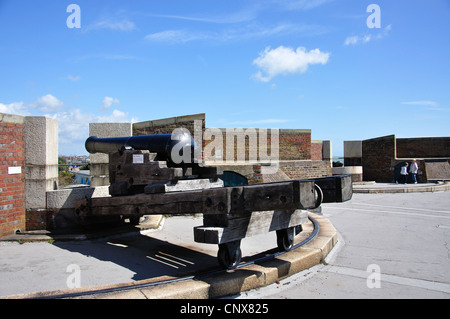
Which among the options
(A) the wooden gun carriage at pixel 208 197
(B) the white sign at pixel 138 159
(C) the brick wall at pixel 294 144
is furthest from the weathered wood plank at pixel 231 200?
(C) the brick wall at pixel 294 144

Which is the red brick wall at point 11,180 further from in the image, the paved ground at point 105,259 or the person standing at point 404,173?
the person standing at point 404,173

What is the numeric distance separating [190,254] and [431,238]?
3.60 metres

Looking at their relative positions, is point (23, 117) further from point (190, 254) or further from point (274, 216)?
point (274, 216)

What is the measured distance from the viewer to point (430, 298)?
275cm

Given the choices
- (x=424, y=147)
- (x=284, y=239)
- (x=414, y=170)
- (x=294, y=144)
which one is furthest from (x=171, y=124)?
(x=424, y=147)

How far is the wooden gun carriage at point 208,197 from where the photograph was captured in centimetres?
285

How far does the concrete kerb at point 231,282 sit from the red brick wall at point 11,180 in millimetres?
2782

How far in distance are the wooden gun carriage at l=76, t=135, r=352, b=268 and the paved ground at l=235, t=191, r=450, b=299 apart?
56 cm

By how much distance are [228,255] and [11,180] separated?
375 centimetres

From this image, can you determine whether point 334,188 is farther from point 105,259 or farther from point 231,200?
point 105,259

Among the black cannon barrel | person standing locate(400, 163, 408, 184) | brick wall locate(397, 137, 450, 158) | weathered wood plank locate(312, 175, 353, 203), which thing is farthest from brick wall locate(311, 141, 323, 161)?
weathered wood plank locate(312, 175, 353, 203)

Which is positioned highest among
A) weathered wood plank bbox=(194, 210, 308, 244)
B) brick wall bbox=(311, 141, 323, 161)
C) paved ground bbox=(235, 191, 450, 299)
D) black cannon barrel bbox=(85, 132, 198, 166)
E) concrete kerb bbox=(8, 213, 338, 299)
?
brick wall bbox=(311, 141, 323, 161)

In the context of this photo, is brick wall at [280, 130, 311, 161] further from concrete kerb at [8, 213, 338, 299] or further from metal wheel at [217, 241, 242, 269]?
metal wheel at [217, 241, 242, 269]

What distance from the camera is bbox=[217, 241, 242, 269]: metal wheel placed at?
307 cm
